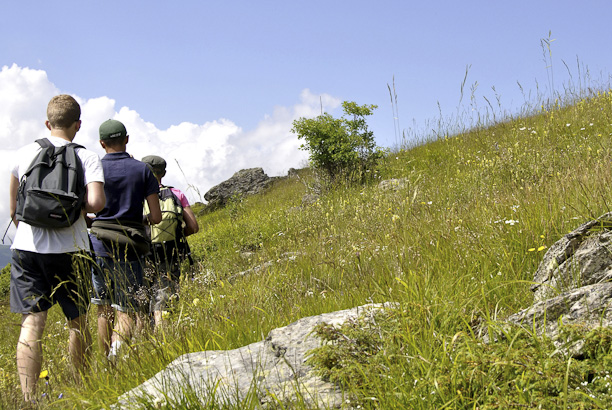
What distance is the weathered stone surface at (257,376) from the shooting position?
6.37 feet

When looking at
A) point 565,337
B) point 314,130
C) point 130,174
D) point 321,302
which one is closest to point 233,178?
point 314,130

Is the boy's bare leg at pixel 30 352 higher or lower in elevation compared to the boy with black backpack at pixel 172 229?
lower

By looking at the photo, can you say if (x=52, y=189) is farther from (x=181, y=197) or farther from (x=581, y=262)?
(x=581, y=262)

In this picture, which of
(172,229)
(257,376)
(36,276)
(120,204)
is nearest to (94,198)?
(120,204)

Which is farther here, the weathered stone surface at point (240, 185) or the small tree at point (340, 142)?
the weathered stone surface at point (240, 185)

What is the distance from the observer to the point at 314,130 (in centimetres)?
1185

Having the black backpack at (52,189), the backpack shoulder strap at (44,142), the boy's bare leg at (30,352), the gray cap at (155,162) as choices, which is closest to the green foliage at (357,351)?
the black backpack at (52,189)

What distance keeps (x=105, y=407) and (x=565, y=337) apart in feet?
6.29

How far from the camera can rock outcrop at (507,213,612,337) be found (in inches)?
77.2

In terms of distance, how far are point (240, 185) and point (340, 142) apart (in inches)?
403

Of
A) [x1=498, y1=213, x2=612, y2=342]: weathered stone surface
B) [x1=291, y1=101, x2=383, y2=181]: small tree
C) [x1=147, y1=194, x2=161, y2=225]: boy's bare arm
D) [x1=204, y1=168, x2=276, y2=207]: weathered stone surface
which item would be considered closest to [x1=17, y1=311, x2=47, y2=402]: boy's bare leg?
[x1=147, y1=194, x2=161, y2=225]: boy's bare arm

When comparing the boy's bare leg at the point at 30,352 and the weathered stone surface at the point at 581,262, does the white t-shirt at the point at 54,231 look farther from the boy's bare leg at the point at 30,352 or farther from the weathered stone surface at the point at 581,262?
the weathered stone surface at the point at 581,262

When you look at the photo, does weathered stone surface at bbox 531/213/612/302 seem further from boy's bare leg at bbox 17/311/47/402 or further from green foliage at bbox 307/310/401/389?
boy's bare leg at bbox 17/311/47/402

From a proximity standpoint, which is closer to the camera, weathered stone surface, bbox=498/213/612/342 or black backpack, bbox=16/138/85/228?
weathered stone surface, bbox=498/213/612/342
